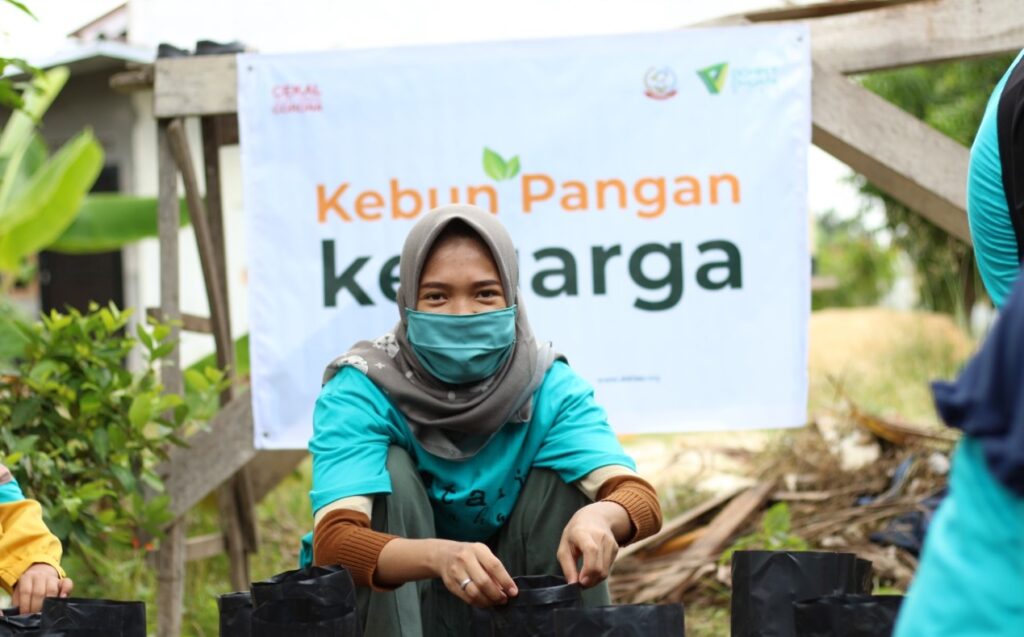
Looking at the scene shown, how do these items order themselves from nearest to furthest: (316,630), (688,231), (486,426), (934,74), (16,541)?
(316,630), (16,541), (486,426), (688,231), (934,74)

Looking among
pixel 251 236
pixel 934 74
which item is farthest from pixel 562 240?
pixel 934 74

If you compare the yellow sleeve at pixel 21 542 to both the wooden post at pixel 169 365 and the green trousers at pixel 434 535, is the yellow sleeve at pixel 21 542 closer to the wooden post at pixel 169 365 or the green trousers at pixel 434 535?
the green trousers at pixel 434 535

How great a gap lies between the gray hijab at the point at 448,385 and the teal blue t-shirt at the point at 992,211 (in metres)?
0.92

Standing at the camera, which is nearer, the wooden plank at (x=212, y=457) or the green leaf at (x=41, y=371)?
the green leaf at (x=41, y=371)

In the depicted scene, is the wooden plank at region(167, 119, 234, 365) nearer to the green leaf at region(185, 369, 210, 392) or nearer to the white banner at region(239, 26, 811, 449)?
the white banner at region(239, 26, 811, 449)

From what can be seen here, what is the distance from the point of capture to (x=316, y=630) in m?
2.15

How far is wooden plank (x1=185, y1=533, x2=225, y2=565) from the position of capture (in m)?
4.51

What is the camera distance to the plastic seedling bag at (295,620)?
2.16m

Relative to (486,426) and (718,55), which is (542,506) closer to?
(486,426)

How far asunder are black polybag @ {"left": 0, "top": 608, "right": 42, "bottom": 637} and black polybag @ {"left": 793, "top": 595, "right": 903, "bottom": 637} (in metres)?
1.26

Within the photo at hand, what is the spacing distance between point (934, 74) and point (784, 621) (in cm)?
1021

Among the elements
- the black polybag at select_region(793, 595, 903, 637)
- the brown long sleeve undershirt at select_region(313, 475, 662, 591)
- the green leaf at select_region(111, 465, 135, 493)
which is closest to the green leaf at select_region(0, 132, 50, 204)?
the green leaf at select_region(111, 465, 135, 493)

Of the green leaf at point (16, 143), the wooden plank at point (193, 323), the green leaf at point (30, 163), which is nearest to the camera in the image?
the wooden plank at point (193, 323)

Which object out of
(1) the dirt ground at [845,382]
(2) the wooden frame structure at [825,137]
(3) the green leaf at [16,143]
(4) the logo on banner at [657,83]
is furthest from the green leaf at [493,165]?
(3) the green leaf at [16,143]
